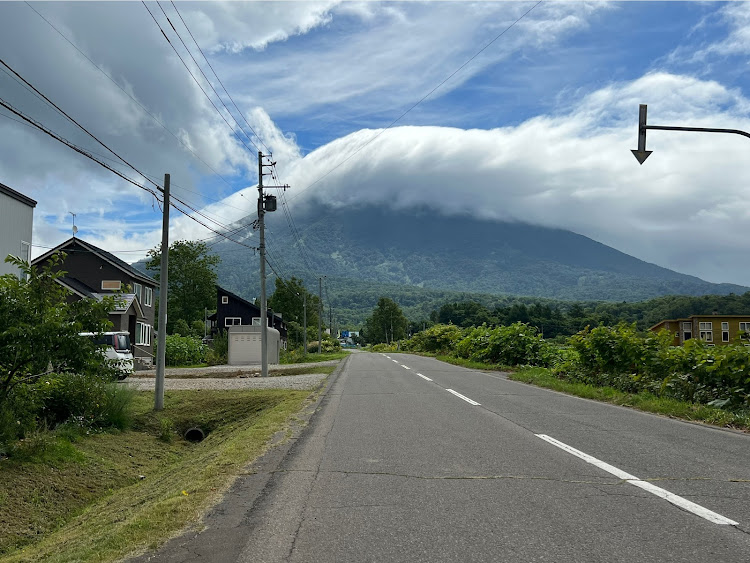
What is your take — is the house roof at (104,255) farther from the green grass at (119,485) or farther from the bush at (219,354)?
the green grass at (119,485)

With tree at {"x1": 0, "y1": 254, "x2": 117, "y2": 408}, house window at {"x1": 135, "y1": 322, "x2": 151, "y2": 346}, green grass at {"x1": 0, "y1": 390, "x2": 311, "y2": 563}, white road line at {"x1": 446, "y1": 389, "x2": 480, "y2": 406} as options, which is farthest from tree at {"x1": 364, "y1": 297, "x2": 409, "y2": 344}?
tree at {"x1": 0, "y1": 254, "x2": 117, "y2": 408}

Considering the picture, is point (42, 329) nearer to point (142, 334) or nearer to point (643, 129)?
point (643, 129)

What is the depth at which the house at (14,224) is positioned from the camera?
20359 mm

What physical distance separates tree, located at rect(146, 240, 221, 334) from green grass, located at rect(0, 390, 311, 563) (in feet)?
225

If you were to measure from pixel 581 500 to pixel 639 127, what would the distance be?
371 inches

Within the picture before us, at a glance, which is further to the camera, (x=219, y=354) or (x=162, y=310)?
(x=219, y=354)

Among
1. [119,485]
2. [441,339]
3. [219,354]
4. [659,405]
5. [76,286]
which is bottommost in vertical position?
[119,485]

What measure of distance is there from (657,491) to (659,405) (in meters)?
6.62

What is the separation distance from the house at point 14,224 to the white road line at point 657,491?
19339 mm

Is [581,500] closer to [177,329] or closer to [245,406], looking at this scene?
[245,406]

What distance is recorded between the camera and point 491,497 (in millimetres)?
4824

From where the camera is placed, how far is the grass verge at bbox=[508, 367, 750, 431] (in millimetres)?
9258

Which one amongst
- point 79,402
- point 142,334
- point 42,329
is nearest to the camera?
point 42,329

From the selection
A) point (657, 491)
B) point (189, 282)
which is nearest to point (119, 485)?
point (657, 491)
